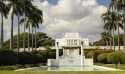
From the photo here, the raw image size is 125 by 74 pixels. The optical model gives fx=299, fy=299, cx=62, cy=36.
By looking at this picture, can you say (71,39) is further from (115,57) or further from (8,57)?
(8,57)

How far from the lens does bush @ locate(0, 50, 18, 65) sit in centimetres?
3897

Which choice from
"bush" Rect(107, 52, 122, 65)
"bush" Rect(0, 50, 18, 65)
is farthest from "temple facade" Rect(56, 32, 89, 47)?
"bush" Rect(0, 50, 18, 65)

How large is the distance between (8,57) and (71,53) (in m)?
40.4

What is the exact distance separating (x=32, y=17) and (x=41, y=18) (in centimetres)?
533

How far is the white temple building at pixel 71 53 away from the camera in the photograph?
50.5 m

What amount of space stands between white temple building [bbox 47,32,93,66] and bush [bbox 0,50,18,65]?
8.92 m

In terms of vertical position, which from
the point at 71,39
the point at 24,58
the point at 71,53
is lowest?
the point at 24,58

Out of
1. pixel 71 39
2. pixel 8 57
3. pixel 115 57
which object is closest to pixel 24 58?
pixel 8 57

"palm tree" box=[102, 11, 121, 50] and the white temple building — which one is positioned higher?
"palm tree" box=[102, 11, 121, 50]

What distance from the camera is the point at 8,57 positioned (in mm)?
39969

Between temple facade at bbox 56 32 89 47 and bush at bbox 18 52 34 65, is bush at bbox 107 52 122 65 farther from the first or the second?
temple facade at bbox 56 32 89 47

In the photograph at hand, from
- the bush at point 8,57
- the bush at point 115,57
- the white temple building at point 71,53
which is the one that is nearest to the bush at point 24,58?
the white temple building at point 71,53

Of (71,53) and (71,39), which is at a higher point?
(71,39)

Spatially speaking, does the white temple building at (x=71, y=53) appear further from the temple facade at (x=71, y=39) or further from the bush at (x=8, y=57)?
the bush at (x=8, y=57)
